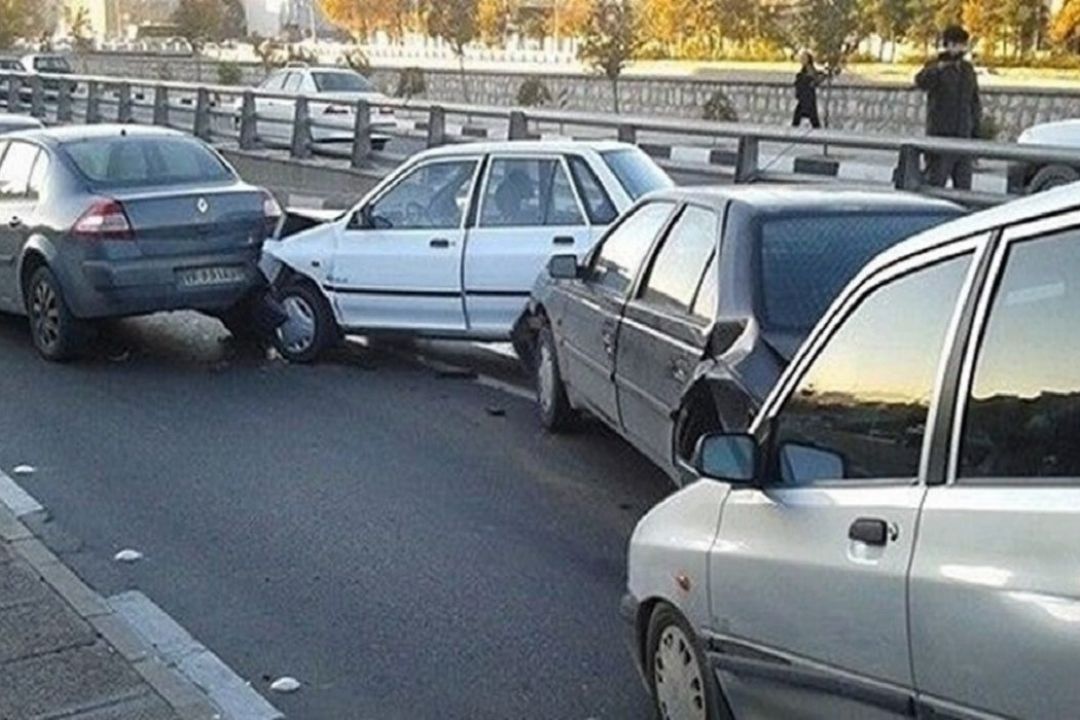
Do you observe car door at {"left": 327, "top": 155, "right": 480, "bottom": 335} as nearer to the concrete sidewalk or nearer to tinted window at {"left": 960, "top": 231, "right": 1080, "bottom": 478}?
the concrete sidewalk

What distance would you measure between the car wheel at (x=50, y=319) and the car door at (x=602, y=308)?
4.15 metres

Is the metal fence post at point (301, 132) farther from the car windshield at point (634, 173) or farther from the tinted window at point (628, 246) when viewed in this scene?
the tinted window at point (628, 246)

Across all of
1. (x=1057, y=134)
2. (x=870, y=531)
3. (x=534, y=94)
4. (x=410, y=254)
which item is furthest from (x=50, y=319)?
(x=534, y=94)

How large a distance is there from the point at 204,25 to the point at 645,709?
2562 inches

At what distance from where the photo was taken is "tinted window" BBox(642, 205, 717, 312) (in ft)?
21.1

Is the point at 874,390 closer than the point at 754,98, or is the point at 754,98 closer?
the point at 874,390

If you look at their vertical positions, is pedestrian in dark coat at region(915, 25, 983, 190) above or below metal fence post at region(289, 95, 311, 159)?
above

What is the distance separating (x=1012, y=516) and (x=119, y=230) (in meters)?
8.81

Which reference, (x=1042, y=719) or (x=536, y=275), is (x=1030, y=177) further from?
(x=1042, y=719)

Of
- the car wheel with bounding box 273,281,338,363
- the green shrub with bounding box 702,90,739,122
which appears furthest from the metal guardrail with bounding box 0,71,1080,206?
the green shrub with bounding box 702,90,739,122

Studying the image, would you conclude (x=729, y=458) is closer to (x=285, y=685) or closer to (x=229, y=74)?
(x=285, y=685)

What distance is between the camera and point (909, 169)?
11.8m

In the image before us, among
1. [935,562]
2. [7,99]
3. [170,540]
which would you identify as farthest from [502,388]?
[7,99]

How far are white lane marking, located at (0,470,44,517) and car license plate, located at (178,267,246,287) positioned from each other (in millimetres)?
3321
